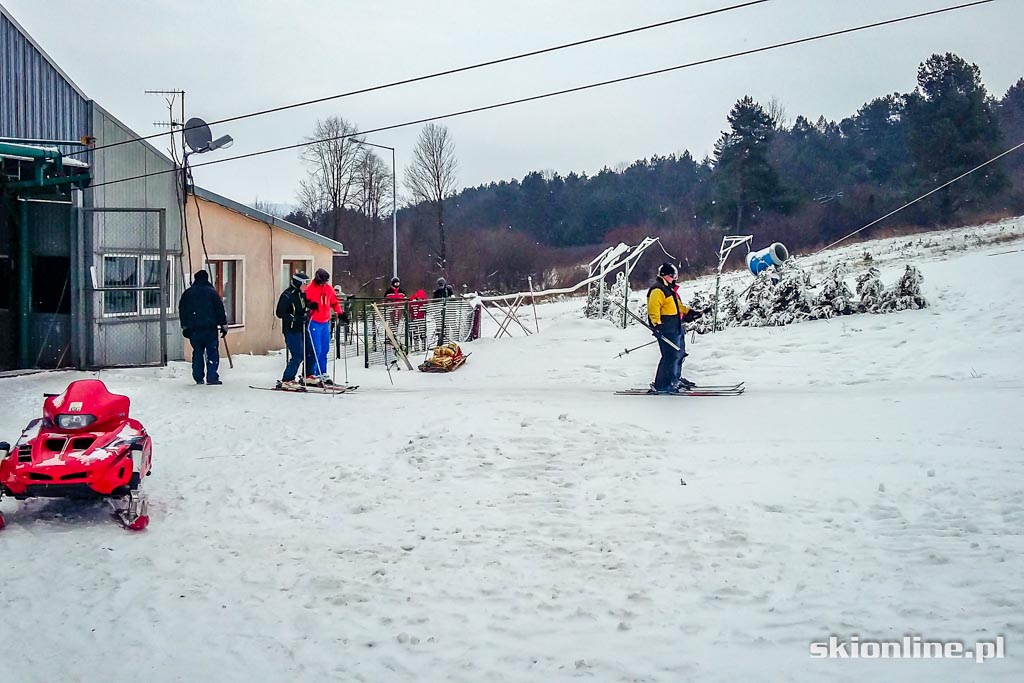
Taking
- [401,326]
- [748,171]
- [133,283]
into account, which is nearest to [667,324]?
[401,326]

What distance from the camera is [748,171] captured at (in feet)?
173

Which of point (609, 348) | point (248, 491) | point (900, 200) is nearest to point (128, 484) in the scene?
point (248, 491)

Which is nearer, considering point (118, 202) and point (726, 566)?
point (726, 566)

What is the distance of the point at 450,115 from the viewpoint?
14.9m

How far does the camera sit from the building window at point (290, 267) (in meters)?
22.6

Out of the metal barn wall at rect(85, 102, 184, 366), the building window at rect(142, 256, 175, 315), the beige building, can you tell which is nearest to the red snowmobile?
the metal barn wall at rect(85, 102, 184, 366)

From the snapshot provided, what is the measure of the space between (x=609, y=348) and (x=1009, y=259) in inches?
383

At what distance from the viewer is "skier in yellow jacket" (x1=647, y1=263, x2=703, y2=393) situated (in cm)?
1245

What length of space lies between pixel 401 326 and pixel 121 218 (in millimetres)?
5564

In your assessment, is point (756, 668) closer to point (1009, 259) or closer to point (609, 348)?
point (609, 348)

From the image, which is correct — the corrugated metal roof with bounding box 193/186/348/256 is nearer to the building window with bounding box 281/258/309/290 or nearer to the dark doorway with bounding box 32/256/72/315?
the building window with bounding box 281/258/309/290

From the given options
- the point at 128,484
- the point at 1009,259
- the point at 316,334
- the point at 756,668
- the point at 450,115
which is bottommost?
the point at 756,668

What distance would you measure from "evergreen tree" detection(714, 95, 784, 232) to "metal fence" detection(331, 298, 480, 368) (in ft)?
116

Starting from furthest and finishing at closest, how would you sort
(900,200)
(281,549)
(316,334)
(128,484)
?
1. (900,200)
2. (316,334)
3. (128,484)
4. (281,549)
